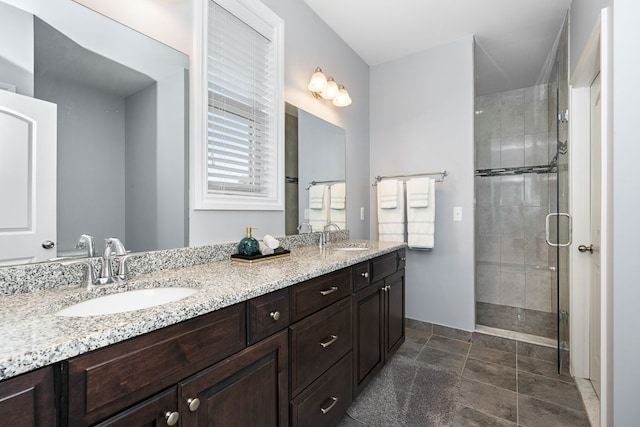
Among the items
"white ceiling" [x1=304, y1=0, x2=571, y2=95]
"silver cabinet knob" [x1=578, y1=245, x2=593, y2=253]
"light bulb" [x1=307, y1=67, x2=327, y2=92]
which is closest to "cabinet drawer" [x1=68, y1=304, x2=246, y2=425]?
"light bulb" [x1=307, y1=67, x2=327, y2=92]

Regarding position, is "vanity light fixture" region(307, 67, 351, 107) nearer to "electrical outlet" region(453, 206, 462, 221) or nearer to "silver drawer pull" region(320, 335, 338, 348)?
"electrical outlet" region(453, 206, 462, 221)

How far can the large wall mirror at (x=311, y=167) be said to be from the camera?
6.96ft

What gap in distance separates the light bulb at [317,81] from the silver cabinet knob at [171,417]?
2092 millimetres

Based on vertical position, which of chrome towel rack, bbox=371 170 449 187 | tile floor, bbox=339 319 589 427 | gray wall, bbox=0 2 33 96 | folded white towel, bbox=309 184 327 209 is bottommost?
tile floor, bbox=339 319 589 427

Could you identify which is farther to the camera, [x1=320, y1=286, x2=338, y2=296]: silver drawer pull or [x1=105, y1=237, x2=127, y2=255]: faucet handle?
[x1=320, y1=286, x2=338, y2=296]: silver drawer pull

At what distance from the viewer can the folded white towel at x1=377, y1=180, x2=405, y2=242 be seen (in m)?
2.85

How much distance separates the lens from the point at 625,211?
1295 mm

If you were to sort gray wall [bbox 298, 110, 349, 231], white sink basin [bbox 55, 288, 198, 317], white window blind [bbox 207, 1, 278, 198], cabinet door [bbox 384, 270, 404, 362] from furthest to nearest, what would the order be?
gray wall [bbox 298, 110, 349, 231] → cabinet door [bbox 384, 270, 404, 362] → white window blind [bbox 207, 1, 278, 198] → white sink basin [bbox 55, 288, 198, 317]

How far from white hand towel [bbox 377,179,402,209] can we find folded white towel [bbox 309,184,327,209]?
28.1 inches

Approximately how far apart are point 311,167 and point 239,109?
0.74 metres

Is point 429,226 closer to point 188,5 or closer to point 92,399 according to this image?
point 188,5

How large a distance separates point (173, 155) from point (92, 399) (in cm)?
105

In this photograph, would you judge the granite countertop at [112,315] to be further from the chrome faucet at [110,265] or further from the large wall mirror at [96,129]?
the large wall mirror at [96,129]

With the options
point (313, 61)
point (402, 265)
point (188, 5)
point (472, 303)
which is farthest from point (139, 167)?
point (472, 303)
